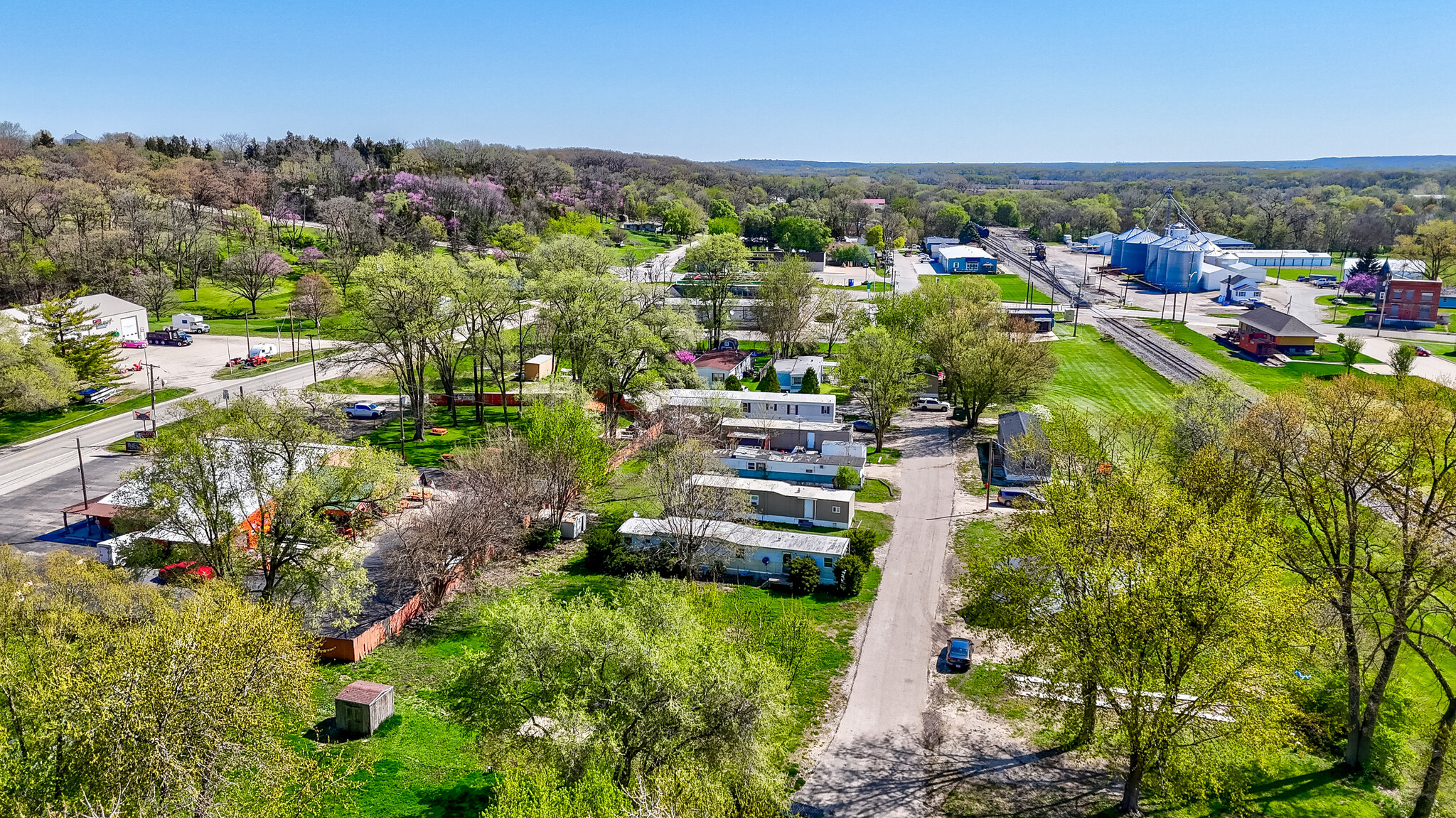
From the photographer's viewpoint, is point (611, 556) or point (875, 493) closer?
point (611, 556)

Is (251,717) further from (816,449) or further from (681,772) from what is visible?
(816,449)

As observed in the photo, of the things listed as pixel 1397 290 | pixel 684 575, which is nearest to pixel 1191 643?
pixel 684 575

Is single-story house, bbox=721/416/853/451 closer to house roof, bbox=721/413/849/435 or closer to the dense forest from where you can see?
house roof, bbox=721/413/849/435

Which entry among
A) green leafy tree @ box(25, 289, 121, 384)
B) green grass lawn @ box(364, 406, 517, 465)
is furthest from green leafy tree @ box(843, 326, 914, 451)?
green leafy tree @ box(25, 289, 121, 384)

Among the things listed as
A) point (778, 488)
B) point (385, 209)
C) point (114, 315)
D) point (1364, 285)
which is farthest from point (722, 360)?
point (1364, 285)

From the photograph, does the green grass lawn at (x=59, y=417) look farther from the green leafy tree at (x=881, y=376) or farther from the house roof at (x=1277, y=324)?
the house roof at (x=1277, y=324)

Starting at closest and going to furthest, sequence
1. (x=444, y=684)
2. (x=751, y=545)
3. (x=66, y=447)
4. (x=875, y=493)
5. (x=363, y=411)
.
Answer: (x=444, y=684) → (x=751, y=545) → (x=875, y=493) → (x=66, y=447) → (x=363, y=411)

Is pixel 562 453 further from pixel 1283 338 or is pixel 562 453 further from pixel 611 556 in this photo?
pixel 1283 338
